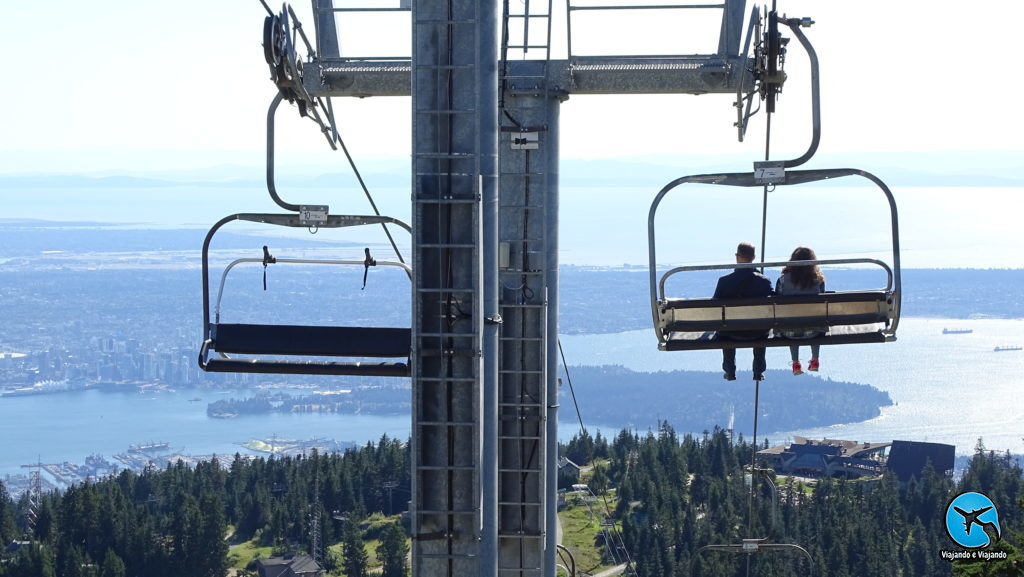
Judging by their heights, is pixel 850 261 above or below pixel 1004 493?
above

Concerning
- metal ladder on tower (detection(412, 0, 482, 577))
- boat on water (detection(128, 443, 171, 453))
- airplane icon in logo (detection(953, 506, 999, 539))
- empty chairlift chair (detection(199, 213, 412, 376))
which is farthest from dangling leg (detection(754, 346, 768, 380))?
boat on water (detection(128, 443, 171, 453))

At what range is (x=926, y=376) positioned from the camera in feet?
540

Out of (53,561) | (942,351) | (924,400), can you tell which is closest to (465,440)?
(53,561)

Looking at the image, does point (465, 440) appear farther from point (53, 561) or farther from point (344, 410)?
point (344, 410)

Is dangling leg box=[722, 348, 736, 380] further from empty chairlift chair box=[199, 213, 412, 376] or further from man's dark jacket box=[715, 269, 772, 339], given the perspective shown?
empty chairlift chair box=[199, 213, 412, 376]

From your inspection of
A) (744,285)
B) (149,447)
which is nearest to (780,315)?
(744,285)

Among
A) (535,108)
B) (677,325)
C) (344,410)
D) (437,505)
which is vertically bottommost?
(344,410)

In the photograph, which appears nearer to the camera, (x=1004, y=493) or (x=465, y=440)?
(x=465, y=440)

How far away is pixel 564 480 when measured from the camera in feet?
204

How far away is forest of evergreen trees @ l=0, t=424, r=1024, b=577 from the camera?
46.7m

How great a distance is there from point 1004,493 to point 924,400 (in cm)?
9935

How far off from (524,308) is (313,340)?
1644 mm

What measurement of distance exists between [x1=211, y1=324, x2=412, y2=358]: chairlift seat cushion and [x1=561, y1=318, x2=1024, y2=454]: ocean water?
110 metres

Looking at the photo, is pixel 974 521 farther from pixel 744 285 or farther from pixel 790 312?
pixel 790 312
